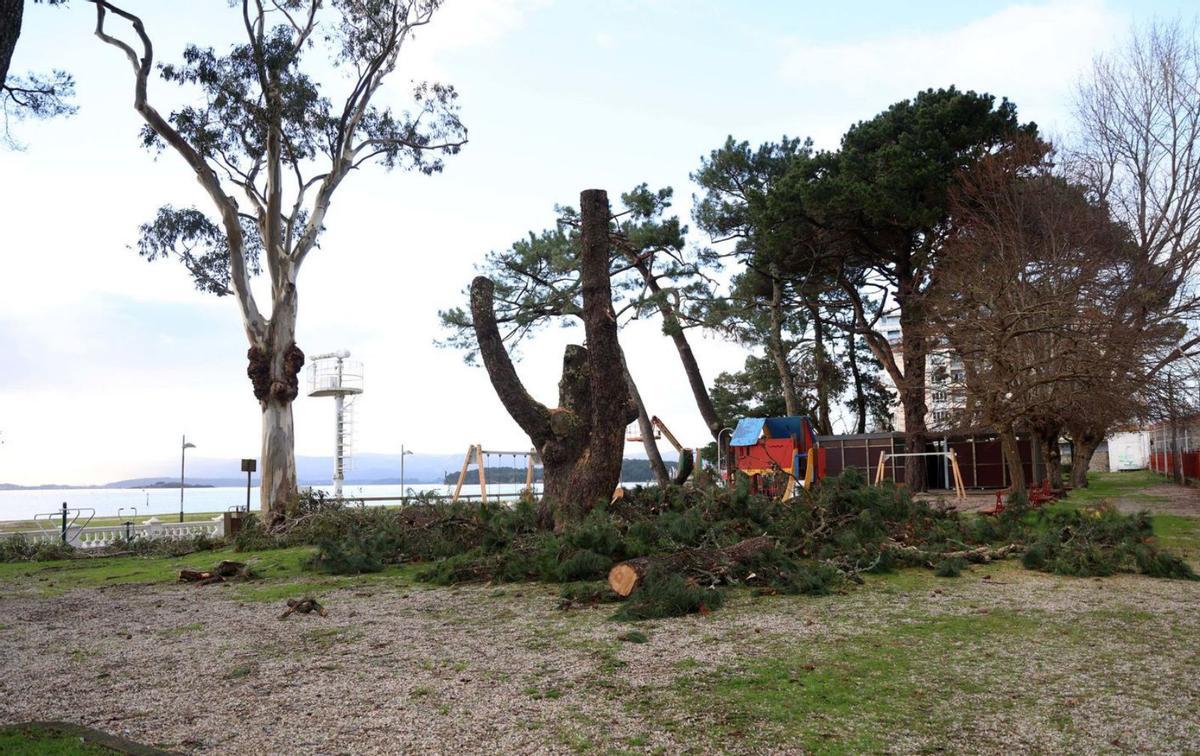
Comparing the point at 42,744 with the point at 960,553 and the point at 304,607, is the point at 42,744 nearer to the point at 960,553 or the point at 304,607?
the point at 304,607

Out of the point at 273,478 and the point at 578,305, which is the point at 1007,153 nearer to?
the point at 578,305

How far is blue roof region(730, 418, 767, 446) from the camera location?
21.2 m

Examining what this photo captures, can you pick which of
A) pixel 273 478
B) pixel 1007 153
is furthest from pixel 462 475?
pixel 1007 153

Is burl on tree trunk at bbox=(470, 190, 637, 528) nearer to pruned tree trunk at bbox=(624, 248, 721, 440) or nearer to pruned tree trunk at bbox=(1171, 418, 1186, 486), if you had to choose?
pruned tree trunk at bbox=(624, 248, 721, 440)

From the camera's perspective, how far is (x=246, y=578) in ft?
34.2

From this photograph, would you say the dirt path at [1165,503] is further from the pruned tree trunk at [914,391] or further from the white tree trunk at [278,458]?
the white tree trunk at [278,458]

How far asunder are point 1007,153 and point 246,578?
1981 centimetres

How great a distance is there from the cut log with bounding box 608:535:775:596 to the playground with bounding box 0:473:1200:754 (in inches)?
14.4

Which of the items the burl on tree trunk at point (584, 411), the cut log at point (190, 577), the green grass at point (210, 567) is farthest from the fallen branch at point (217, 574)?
the burl on tree trunk at point (584, 411)

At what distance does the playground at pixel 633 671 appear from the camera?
3.88 meters

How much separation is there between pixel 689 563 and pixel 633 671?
3379mm

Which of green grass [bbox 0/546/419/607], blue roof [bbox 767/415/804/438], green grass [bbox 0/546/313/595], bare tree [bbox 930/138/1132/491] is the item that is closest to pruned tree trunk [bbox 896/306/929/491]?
bare tree [bbox 930/138/1132/491]

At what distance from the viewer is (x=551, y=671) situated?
507cm

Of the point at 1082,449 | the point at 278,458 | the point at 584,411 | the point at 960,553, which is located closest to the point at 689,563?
the point at 960,553
